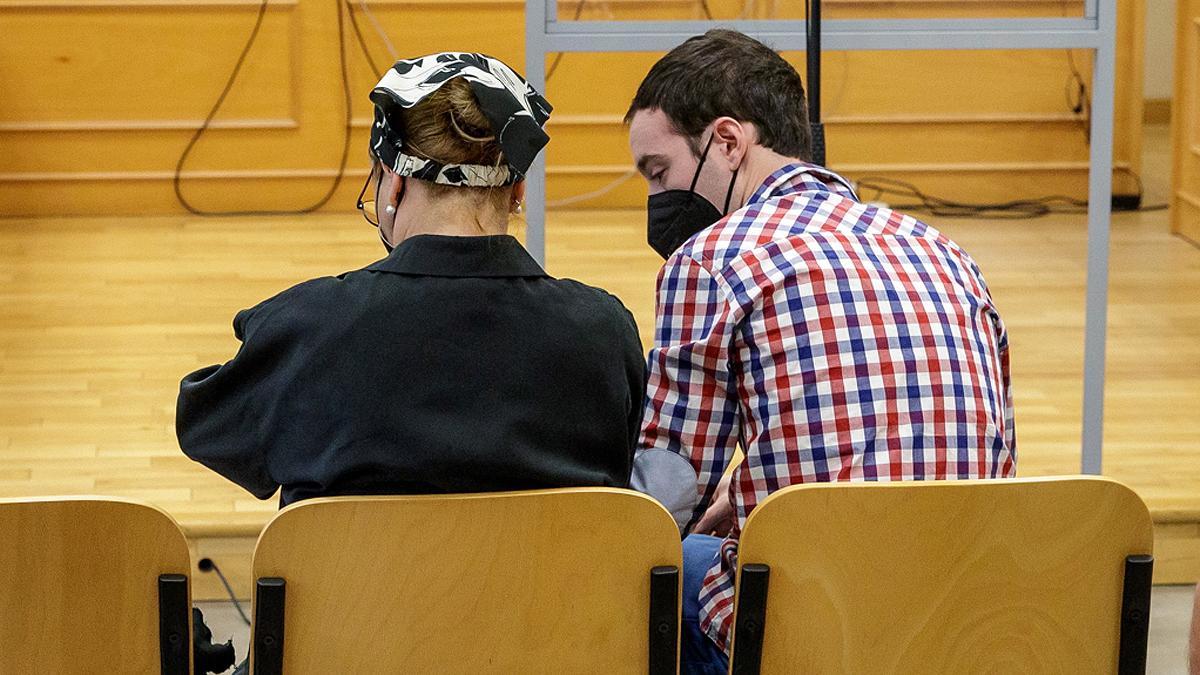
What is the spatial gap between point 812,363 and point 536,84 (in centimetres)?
99

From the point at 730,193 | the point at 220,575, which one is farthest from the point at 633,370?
the point at 220,575

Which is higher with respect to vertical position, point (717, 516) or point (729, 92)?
point (729, 92)

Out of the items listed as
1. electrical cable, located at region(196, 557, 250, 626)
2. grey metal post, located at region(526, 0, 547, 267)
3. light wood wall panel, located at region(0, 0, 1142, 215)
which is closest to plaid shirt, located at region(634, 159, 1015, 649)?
grey metal post, located at region(526, 0, 547, 267)

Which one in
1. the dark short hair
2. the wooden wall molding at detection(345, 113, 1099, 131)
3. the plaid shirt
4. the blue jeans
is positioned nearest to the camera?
the plaid shirt

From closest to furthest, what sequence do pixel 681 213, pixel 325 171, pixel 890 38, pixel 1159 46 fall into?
1. pixel 681 213
2. pixel 890 38
3. pixel 325 171
4. pixel 1159 46

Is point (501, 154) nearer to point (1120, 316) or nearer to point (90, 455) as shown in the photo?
point (90, 455)

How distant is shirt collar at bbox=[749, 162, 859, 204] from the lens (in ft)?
5.69

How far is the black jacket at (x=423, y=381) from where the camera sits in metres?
1.40

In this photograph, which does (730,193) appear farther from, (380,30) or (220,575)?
(380,30)

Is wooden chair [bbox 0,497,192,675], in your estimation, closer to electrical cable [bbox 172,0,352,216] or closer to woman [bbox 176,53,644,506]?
woman [bbox 176,53,644,506]

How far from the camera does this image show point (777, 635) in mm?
1459

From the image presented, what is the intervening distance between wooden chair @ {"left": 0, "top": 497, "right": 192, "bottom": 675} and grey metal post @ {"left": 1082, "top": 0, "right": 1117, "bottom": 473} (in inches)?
68.2

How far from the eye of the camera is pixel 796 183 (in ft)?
5.71

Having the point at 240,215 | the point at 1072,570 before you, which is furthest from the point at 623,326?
Answer: the point at 240,215
